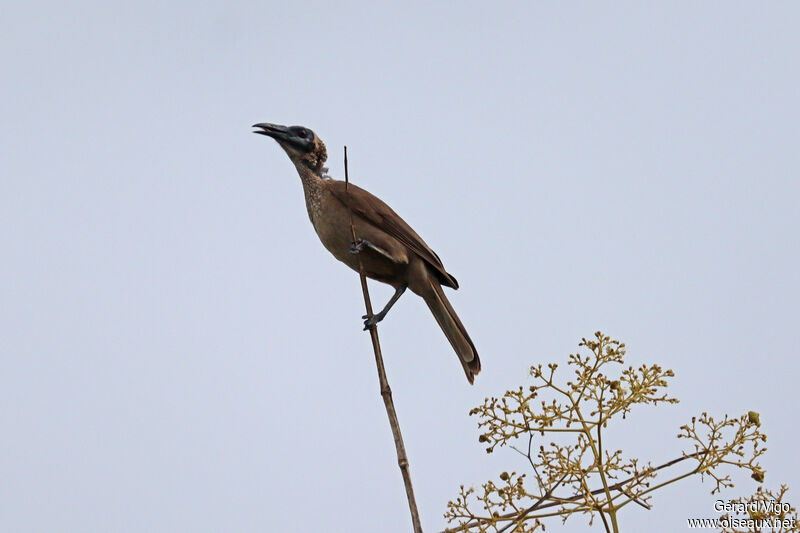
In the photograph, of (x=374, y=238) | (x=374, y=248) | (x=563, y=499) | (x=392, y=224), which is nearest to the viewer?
(x=563, y=499)

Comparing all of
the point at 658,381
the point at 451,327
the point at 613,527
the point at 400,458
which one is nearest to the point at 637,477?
the point at 613,527

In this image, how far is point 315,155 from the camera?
6.50m

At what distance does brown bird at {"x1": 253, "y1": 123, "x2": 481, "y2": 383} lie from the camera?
6.05 metres

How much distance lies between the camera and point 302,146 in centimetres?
642

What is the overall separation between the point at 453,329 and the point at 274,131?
1.87 meters

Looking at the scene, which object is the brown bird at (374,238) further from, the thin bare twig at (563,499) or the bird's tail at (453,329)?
the thin bare twig at (563,499)

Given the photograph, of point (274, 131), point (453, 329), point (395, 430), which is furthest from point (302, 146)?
point (395, 430)

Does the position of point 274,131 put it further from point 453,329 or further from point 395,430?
point 395,430

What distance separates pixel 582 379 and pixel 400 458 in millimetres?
612

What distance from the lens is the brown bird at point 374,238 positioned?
6047mm

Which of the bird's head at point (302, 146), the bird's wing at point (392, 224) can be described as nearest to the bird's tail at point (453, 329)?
the bird's wing at point (392, 224)

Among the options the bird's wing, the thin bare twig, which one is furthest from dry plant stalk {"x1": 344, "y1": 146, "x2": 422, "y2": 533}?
the bird's wing

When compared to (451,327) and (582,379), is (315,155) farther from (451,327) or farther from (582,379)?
(582,379)

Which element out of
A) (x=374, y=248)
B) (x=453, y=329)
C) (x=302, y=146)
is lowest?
(x=453, y=329)
